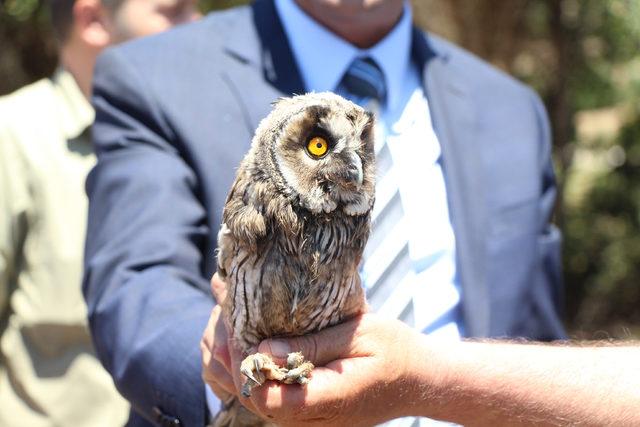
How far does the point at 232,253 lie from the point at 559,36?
496 centimetres

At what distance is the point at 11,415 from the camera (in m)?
2.96

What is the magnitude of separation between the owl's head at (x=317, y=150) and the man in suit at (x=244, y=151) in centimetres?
54

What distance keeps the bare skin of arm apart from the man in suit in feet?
1.00

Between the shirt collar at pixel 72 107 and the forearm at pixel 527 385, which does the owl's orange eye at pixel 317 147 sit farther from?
the shirt collar at pixel 72 107

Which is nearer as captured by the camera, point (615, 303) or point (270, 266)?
point (270, 266)

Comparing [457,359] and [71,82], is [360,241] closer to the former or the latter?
[457,359]

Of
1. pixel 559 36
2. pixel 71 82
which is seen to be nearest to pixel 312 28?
pixel 71 82

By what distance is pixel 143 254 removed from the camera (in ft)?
6.85

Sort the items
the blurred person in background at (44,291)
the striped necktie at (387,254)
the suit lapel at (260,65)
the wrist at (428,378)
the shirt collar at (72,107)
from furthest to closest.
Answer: the shirt collar at (72,107) < the blurred person in background at (44,291) < the suit lapel at (260,65) < the striped necktie at (387,254) < the wrist at (428,378)

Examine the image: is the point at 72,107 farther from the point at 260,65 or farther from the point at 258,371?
the point at 258,371

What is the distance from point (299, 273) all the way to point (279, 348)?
5.0 inches

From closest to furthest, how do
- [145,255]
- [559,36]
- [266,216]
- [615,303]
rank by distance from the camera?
1. [266,216]
2. [145,255]
3. [559,36]
4. [615,303]

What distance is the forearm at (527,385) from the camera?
1716mm

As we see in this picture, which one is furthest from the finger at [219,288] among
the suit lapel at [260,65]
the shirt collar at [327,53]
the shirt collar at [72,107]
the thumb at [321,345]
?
the shirt collar at [72,107]
